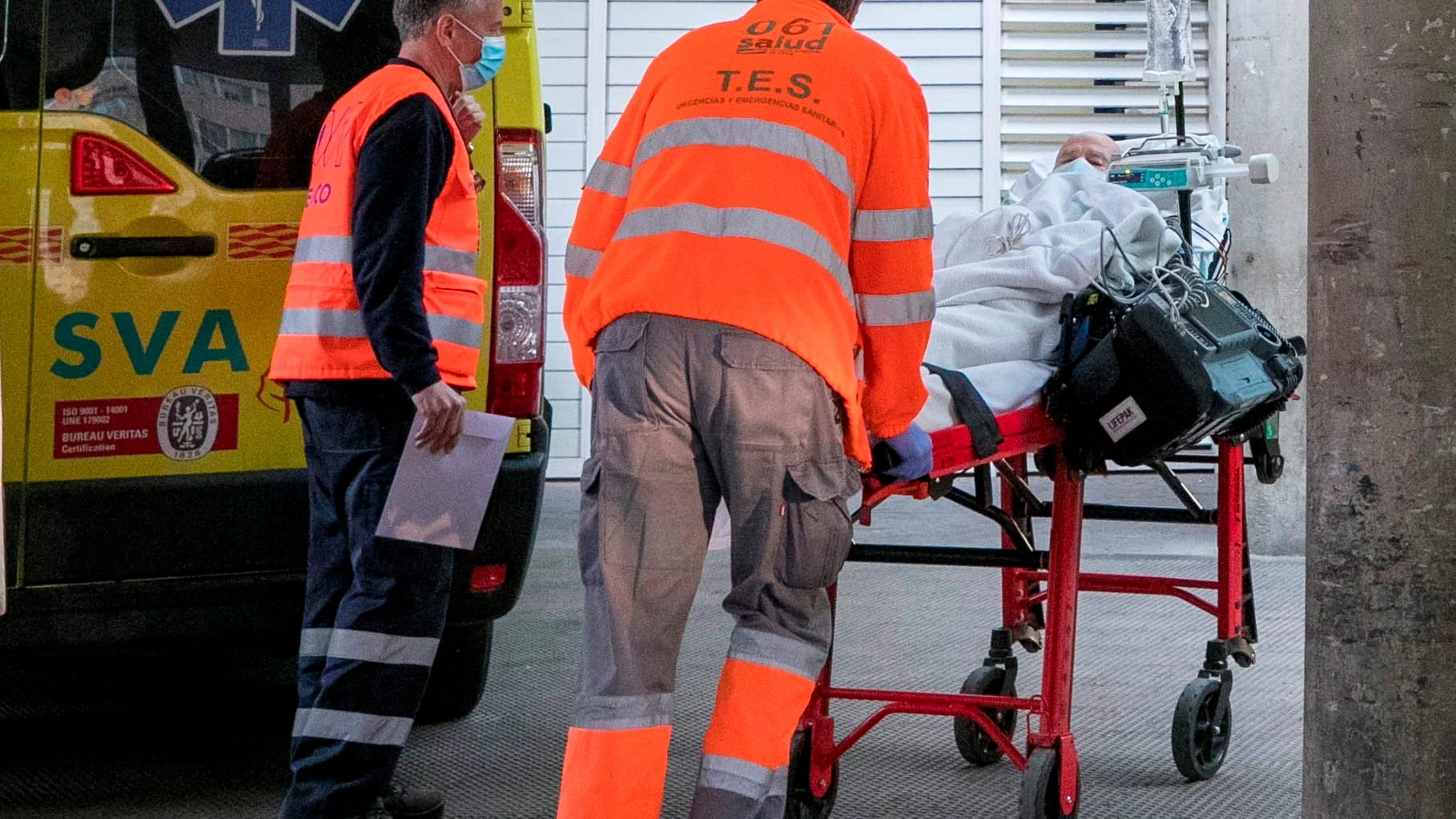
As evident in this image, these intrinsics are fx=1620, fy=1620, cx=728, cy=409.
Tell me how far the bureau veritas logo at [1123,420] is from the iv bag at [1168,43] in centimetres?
134

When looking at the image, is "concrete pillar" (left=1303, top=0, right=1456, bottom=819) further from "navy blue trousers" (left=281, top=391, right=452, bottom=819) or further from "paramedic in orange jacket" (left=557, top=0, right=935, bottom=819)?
"navy blue trousers" (left=281, top=391, right=452, bottom=819)

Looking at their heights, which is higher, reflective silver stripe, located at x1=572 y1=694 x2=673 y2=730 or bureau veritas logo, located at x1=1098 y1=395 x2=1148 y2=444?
bureau veritas logo, located at x1=1098 y1=395 x2=1148 y2=444

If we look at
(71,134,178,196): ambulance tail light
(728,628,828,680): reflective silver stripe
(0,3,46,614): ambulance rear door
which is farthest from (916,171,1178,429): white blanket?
(0,3,46,614): ambulance rear door

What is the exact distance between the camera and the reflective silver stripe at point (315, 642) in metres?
3.14

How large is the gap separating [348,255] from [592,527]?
0.90 meters

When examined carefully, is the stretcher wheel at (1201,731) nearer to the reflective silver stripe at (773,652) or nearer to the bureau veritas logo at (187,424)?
the reflective silver stripe at (773,652)

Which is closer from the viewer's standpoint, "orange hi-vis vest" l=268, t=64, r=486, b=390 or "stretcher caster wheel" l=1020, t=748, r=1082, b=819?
"orange hi-vis vest" l=268, t=64, r=486, b=390

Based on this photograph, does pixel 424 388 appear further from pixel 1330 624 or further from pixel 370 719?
pixel 1330 624

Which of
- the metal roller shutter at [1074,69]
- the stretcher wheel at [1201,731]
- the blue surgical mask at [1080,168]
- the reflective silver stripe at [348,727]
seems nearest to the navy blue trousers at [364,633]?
the reflective silver stripe at [348,727]

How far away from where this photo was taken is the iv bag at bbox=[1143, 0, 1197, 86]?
4249 mm

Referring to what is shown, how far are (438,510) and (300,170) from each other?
2.86ft

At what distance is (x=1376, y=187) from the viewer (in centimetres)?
261

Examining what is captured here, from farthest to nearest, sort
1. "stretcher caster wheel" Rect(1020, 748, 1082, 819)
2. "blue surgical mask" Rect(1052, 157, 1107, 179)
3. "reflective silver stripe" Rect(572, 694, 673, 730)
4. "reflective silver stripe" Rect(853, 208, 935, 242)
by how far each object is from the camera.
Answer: "blue surgical mask" Rect(1052, 157, 1107, 179) → "stretcher caster wheel" Rect(1020, 748, 1082, 819) → "reflective silver stripe" Rect(853, 208, 935, 242) → "reflective silver stripe" Rect(572, 694, 673, 730)

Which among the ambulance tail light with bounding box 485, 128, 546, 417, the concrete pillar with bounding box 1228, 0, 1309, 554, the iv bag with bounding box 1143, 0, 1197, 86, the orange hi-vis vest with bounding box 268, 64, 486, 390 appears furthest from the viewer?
the concrete pillar with bounding box 1228, 0, 1309, 554
